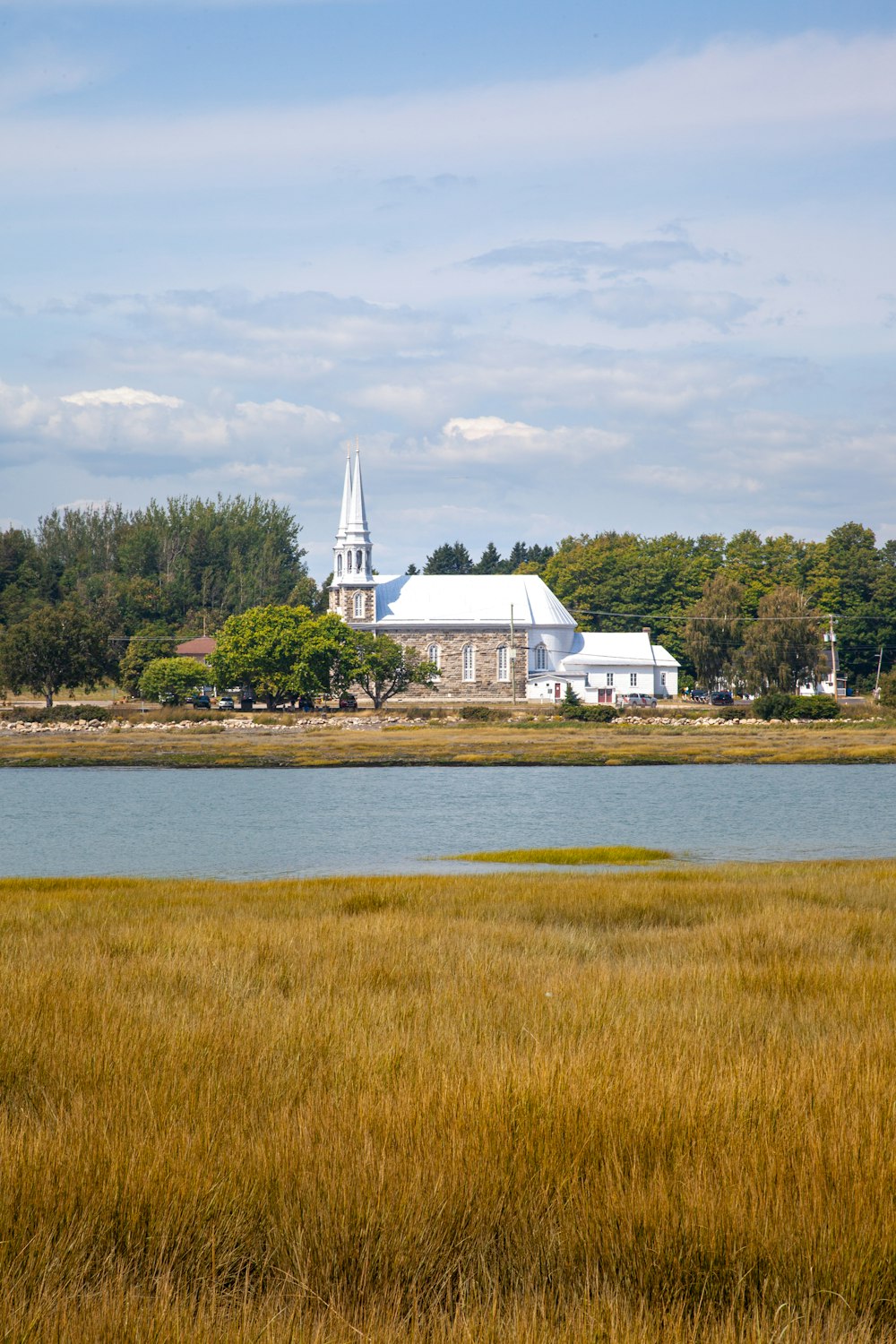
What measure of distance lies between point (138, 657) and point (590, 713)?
37.9 metres

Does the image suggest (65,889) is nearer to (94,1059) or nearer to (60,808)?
(94,1059)

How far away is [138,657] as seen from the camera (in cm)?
9925

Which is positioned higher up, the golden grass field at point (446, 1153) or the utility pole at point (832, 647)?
the utility pole at point (832, 647)

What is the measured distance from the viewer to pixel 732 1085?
582 cm

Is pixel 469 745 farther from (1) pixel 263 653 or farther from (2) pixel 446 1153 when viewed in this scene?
(2) pixel 446 1153

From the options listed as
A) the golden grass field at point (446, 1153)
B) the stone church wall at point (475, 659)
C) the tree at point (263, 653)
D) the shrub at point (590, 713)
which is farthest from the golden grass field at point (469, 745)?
the golden grass field at point (446, 1153)

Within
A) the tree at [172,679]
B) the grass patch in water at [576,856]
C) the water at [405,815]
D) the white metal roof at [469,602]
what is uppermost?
the white metal roof at [469,602]

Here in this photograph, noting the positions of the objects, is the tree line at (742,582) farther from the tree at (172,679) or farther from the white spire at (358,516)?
the tree at (172,679)

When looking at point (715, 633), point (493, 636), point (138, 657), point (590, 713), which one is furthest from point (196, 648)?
point (715, 633)

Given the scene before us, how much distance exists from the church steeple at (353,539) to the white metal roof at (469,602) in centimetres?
203

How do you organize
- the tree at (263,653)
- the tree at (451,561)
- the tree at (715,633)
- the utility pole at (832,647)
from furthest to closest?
the tree at (451,561) < the utility pole at (832,647) < the tree at (715,633) < the tree at (263,653)

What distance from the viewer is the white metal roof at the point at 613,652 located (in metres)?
102

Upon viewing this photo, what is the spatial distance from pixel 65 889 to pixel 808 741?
164 feet

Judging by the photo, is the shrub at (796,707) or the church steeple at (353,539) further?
the church steeple at (353,539)
